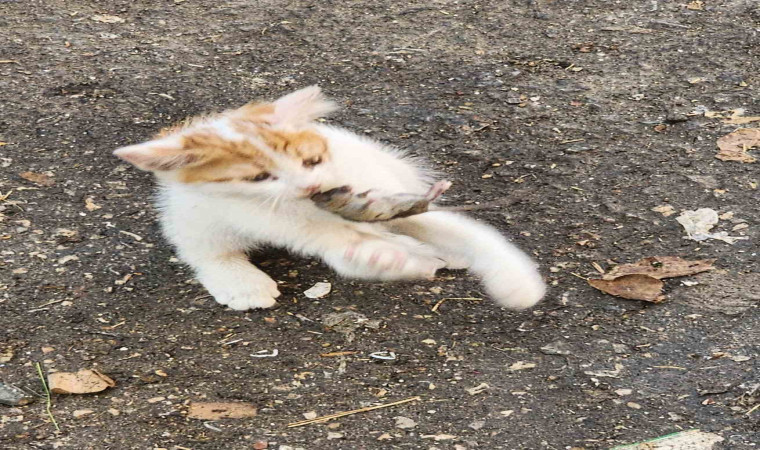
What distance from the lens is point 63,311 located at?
3328mm

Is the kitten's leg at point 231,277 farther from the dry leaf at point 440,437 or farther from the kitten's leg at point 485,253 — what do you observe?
the dry leaf at point 440,437

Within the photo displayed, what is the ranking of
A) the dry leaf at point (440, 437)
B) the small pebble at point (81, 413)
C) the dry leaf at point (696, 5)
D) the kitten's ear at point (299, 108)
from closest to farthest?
the dry leaf at point (440, 437), the small pebble at point (81, 413), the kitten's ear at point (299, 108), the dry leaf at point (696, 5)

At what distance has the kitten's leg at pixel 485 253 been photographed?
316 cm

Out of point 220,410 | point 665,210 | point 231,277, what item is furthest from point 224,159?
point 665,210

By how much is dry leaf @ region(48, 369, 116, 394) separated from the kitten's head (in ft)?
2.28

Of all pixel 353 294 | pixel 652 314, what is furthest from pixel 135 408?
pixel 652 314

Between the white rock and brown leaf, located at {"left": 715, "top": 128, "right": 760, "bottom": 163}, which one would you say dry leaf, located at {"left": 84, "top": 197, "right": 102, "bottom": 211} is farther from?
brown leaf, located at {"left": 715, "top": 128, "right": 760, "bottom": 163}

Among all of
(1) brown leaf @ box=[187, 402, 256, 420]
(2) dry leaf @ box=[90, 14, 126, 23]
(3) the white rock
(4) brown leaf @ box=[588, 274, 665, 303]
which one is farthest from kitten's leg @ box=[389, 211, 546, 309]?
(2) dry leaf @ box=[90, 14, 126, 23]

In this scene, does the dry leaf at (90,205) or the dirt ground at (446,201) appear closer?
the dirt ground at (446,201)

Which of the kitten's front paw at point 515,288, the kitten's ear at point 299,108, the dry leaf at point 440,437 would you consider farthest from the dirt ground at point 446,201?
the kitten's ear at point 299,108

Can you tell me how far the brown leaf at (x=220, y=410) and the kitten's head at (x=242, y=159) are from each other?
2.30ft

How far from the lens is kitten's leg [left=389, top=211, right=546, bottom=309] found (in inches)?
124

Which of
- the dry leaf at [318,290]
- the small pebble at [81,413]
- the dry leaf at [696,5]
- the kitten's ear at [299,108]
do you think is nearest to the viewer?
the small pebble at [81,413]

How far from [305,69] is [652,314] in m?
2.56
